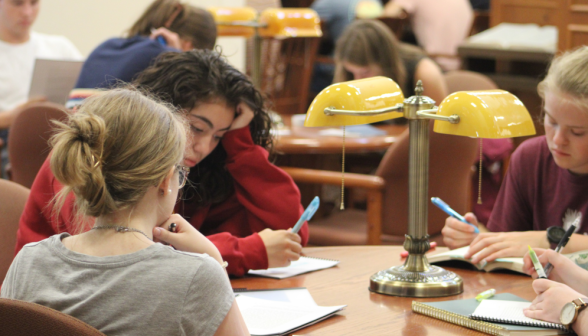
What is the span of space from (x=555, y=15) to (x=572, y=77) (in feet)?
9.74

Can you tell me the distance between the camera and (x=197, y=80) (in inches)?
67.9

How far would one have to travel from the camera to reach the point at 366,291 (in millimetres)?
1495

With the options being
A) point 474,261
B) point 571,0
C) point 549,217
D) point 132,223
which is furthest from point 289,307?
point 571,0

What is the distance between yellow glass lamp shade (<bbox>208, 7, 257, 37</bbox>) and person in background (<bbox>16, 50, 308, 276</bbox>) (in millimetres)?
1584

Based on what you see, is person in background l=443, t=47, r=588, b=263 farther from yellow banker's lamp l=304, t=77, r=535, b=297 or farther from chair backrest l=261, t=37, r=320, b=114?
chair backrest l=261, t=37, r=320, b=114

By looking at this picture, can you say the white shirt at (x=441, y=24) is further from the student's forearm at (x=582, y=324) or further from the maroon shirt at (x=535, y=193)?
the student's forearm at (x=582, y=324)

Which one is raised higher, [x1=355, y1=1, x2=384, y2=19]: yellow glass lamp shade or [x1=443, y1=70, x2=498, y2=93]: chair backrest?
[x1=355, y1=1, x2=384, y2=19]: yellow glass lamp shade

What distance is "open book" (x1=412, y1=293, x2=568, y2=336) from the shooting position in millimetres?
1221

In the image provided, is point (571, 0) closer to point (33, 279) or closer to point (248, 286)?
point (248, 286)

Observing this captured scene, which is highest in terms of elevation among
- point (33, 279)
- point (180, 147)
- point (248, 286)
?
point (180, 147)

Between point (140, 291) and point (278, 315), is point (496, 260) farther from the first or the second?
point (140, 291)

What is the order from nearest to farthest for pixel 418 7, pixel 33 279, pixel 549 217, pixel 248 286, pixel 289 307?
pixel 33 279 → pixel 289 307 → pixel 248 286 → pixel 549 217 → pixel 418 7

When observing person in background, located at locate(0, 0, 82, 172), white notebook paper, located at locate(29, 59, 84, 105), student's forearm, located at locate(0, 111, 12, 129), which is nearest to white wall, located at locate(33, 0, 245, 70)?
person in background, located at locate(0, 0, 82, 172)

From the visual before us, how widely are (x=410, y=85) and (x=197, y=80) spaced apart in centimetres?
215
